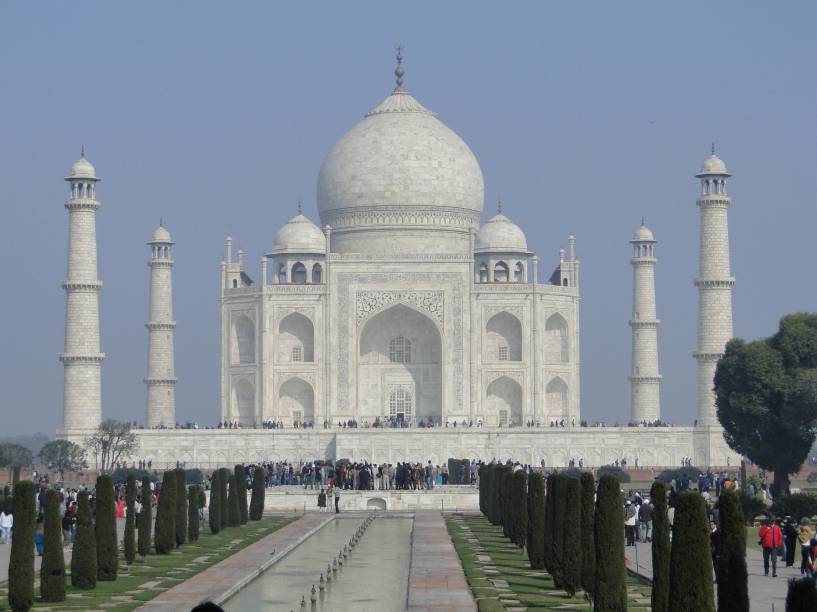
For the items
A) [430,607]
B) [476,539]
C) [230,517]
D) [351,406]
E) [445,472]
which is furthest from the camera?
[351,406]

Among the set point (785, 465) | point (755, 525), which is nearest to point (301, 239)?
point (785, 465)

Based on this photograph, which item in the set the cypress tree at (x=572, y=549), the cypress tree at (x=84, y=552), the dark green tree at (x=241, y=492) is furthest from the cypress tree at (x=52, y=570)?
the dark green tree at (x=241, y=492)

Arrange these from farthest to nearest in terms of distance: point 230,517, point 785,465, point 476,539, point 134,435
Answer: point 134,435, point 785,465, point 230,517, point 476,539

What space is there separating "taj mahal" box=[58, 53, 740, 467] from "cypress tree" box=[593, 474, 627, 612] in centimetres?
2536

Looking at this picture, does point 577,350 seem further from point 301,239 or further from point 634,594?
point 634,594

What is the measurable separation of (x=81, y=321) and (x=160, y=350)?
3.96 metres

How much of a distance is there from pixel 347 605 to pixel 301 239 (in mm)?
30275

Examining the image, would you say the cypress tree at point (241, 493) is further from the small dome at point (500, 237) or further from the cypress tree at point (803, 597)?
the small dome at point (500, 237)

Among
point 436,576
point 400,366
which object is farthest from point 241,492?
point 400,366

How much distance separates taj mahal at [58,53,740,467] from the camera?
4062cm

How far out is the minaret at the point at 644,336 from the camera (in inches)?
1802

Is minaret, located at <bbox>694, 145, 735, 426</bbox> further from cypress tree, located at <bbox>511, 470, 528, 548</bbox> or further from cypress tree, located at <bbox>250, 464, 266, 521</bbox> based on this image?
cypress tree, located at <bbox>511, 470, 528, 548</bbox>

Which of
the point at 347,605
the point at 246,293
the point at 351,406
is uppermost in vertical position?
the point at 246,293

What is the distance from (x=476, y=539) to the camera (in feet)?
74.6
